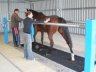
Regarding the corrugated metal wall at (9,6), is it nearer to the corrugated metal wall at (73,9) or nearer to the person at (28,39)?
the corrugated metal wall at (73,9)

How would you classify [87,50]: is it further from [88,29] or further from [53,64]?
[53,64]

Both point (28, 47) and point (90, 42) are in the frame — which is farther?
point (28, 47)

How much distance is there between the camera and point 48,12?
18016 mm

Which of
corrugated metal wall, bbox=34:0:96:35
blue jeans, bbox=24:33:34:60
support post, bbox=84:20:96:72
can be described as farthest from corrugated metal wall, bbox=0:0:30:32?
support post, bbox=84:20:96:72

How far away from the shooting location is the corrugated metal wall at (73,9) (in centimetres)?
1323

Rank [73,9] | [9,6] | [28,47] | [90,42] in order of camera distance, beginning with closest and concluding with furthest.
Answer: [90,42] < [28,47] < [73,9] < [9,6]

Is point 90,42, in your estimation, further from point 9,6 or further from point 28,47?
point 9,6

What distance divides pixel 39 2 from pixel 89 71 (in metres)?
16.6

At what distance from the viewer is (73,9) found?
14867 mm

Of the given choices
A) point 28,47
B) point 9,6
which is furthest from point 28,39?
point 9,6

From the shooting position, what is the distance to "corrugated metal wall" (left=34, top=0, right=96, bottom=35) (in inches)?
521

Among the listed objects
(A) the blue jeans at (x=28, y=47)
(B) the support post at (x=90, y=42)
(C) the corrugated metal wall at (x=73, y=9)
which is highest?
(C) the corrugated metal wall at (x=73, y=9)

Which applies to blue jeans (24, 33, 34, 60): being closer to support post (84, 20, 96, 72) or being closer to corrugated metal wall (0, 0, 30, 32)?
support post (84, 20, 96, 72)

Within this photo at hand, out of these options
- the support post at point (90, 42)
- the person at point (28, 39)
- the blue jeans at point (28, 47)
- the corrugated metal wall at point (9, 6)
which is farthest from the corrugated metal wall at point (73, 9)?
the support post at point (90, 42)
